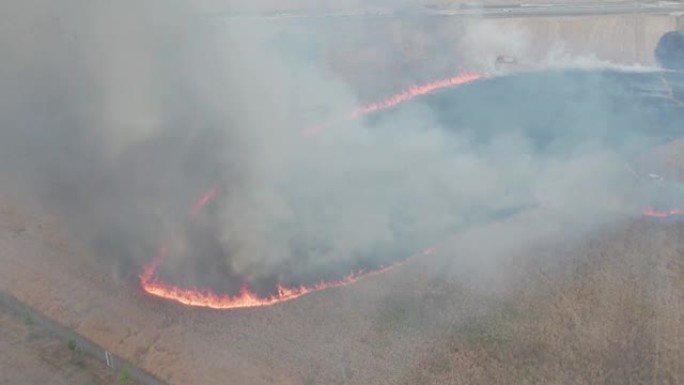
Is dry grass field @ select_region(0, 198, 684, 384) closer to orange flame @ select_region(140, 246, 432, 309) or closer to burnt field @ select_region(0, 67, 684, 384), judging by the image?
burnt field @ select_region(0, 67, 684, 384)

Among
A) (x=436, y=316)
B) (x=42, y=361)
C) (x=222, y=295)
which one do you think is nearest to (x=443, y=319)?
(x=436, y=316)

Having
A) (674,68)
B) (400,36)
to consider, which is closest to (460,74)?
(400,36)

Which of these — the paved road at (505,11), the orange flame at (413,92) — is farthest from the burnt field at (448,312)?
the paved road at (505,11)

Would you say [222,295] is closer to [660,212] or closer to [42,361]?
[42,361]

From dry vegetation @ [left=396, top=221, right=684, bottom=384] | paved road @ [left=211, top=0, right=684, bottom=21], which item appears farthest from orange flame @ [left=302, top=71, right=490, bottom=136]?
dry vegetation @ [left=396, top=221, right=684, bottom=384]

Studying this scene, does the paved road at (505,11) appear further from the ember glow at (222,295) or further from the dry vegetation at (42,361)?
the dry vegetation at (42,361)

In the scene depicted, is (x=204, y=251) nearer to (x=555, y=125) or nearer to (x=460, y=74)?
(x=555, y=125)

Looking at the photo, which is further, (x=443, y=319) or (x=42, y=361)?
(x=443, y=319)
